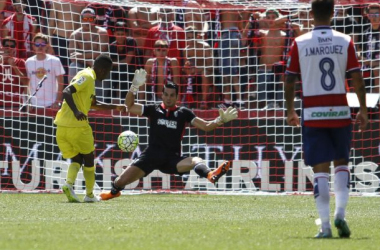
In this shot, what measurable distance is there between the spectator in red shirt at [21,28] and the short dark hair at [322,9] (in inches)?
408

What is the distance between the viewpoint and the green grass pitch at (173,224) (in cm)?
713

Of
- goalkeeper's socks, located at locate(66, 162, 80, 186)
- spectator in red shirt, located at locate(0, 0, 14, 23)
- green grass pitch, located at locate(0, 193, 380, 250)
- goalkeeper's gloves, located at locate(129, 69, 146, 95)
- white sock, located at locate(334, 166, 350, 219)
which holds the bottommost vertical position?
green grass pitch, located at locate(0, 193, 380, 250)

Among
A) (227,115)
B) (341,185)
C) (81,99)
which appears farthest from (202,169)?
(341,185)

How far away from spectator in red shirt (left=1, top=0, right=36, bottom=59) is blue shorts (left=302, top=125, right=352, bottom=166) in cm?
1047

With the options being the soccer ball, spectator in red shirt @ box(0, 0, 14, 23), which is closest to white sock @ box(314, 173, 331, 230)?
the soccer ball

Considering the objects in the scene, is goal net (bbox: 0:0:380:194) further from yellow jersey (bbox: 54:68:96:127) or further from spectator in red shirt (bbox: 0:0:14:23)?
yellow jersey (bbox: 54:68:96:127)

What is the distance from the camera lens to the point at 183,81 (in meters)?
18.4

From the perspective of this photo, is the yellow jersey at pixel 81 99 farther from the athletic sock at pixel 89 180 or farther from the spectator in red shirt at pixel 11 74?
the spectator in red shirt at pixel 11 74

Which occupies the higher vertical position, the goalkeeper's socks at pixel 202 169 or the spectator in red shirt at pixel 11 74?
the spectator in red shirt at pixel 11 74

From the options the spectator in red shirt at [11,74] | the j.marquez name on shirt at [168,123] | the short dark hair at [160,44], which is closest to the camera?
the j.marquez name on shirt at [168,123]

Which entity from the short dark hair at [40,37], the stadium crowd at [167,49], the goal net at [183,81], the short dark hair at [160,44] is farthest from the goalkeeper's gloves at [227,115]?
the short dark hair at [40,37]

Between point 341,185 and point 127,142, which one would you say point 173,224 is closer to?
point 341,185

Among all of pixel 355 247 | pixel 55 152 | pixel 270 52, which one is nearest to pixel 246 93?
pixel 270 52

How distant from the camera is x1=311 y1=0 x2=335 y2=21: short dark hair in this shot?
7906 mm
